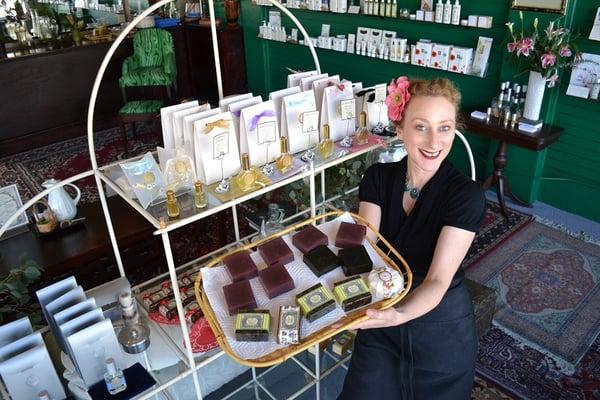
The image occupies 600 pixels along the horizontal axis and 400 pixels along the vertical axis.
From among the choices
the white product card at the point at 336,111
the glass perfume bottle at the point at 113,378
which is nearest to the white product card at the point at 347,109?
the white product card at the point at 336,111

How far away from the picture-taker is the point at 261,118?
5.11 feet

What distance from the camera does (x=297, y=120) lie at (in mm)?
1664

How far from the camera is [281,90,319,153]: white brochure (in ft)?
5.40

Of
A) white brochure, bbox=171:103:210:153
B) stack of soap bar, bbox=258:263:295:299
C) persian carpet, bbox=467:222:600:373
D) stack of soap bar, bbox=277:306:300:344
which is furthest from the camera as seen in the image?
persian carpet, bbox=467:222:600:373

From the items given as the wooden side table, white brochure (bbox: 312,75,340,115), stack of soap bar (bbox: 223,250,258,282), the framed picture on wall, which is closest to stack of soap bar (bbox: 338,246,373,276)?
stack of soap bar (bbox: 223,250,258,282)

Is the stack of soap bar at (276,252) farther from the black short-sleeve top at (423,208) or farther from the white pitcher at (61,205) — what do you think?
the white pitcher at (61,205)

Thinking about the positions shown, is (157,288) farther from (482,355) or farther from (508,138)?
(508,138)

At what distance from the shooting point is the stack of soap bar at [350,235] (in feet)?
4.68

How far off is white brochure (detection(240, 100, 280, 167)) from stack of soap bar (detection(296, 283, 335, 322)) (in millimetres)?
484

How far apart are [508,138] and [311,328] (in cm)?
244

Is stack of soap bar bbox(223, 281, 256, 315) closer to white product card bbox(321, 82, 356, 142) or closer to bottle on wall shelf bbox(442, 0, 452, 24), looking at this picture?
white product card bbox(321, 82, 356, 142)

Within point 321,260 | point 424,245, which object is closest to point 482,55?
point 424,245

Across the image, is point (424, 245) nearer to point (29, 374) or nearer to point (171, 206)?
point (171, 206)

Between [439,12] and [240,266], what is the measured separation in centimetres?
285
